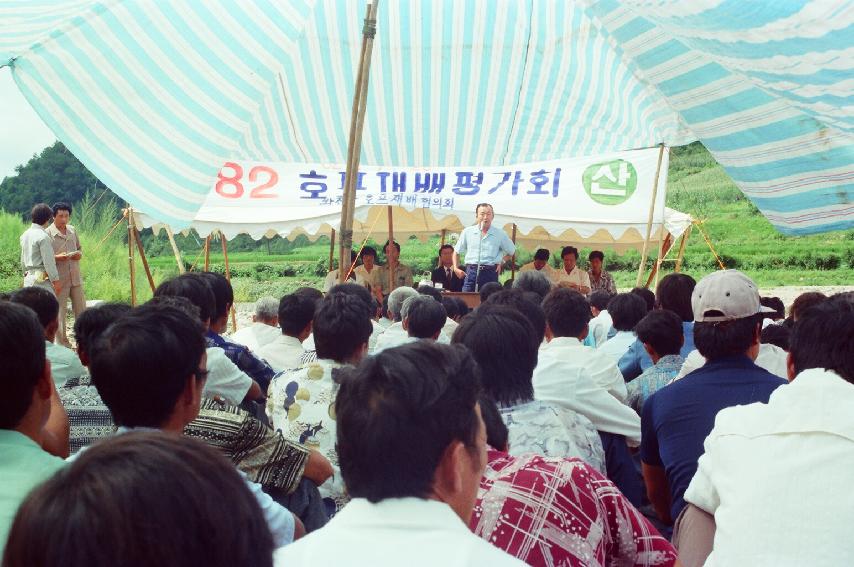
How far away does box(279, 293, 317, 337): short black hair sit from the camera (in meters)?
4.17

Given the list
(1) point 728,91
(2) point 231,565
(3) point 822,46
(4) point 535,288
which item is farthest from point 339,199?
(2) point 231,565

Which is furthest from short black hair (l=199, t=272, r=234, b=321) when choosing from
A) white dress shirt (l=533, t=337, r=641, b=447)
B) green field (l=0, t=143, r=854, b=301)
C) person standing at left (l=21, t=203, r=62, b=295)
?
green field (l=0, t=143, r=854, b=301)

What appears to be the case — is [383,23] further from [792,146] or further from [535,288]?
[792,146]

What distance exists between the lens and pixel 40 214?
8.93m

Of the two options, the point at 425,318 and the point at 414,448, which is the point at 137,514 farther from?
the point at 425,318

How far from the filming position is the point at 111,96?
5.34m

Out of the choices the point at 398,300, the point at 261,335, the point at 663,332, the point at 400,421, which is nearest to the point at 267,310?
the point at 261,335

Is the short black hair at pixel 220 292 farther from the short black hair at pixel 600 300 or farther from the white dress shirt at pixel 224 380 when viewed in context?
the short black hair at pixel 600 300

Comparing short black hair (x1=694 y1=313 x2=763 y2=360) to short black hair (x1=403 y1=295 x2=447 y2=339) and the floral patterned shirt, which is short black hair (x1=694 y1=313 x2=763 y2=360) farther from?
short black hair (x1=403 y1=295 x2=447 y2=339)

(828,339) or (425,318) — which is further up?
(828,339)

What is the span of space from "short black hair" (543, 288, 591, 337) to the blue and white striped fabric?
1318mm

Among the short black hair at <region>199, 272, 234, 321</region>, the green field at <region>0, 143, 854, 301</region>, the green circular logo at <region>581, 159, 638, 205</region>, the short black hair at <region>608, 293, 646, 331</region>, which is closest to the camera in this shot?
the short black hair at <region>199, 272, 234, 321</region>

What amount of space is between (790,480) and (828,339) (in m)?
0.48

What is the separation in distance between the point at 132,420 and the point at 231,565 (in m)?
1.15
